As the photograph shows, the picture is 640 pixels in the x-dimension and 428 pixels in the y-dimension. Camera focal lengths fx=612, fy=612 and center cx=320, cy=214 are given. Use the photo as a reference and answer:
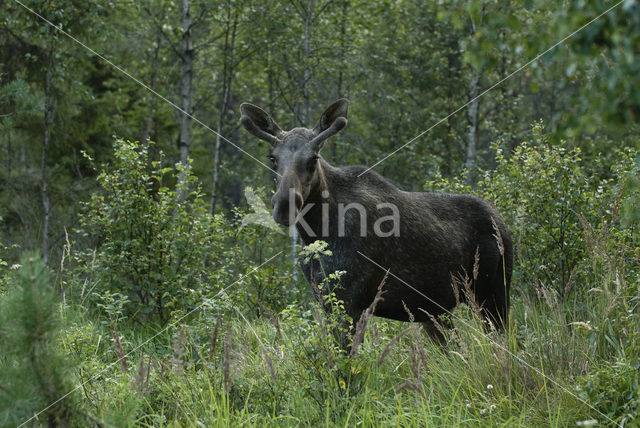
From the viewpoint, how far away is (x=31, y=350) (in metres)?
2.82

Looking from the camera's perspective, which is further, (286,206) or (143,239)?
(143,239)

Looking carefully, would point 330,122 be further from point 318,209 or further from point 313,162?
point 318,209

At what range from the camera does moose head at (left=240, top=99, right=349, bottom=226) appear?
507 centimetres

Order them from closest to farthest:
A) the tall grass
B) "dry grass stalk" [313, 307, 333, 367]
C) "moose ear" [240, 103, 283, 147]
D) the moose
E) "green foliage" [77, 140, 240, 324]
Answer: the tall grass → "dry grass stalk" [313, 307, 333, 367] → the moose → "moose ear" [240, 103, 283, 147] → "green foliage" [77, 140, 240, 324]

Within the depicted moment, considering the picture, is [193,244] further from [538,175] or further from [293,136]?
[538,175]

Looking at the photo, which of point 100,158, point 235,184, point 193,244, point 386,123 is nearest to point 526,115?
point 386,123

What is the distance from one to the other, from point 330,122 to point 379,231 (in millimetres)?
1244

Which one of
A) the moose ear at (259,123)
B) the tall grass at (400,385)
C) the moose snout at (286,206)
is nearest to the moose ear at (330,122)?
the moose ear at (259,123)

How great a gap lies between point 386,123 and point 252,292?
36.0ft

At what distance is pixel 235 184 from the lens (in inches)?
1102

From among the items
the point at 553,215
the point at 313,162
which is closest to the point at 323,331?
the point at 313,162

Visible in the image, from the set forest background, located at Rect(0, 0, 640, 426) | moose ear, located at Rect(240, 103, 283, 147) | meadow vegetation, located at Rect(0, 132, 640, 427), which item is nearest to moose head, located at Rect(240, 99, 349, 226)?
moose ear, located at Rect(240, 103, 283, 147)

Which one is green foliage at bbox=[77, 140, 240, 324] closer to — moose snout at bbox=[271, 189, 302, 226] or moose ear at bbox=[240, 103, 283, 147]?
moose ear at bbox=[240, 103, 283, 147]

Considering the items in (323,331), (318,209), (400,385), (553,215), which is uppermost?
(318,209)
